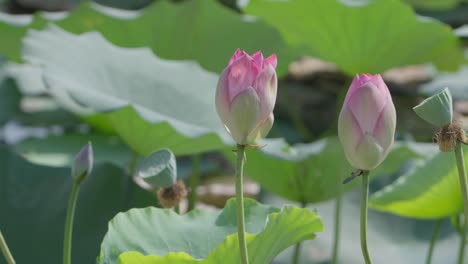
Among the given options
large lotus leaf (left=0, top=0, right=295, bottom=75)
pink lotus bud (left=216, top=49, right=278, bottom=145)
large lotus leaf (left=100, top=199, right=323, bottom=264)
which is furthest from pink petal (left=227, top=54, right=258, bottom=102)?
large lotus leaf (left=0, top=0, right=295, bottom=75)

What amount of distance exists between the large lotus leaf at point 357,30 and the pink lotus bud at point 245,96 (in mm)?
895

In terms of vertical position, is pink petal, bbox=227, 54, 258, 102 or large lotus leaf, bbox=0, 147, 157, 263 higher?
pink petal, bbox=227, 54, 258, 102

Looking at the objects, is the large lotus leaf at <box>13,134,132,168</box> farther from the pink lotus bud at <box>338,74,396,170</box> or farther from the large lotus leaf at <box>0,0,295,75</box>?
the pink lotus bud at <box>338,74,396,170</box>

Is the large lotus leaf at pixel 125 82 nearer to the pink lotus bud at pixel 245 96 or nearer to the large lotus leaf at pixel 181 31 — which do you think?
the large lotus leaf at pixel 181 31

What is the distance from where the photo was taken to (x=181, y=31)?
68.1 inches

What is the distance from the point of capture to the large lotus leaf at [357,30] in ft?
5.22

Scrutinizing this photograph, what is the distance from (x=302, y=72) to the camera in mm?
3027

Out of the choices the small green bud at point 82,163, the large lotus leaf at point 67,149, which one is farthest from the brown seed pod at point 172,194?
the large lotus leaf at point 67,149

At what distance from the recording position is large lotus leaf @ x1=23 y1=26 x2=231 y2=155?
4.02 ft

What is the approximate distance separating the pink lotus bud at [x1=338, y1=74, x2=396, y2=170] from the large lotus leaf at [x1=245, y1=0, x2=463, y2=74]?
2.95 ft

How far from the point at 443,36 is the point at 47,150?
0.86 m

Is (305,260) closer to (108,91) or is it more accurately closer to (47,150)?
(108,91)

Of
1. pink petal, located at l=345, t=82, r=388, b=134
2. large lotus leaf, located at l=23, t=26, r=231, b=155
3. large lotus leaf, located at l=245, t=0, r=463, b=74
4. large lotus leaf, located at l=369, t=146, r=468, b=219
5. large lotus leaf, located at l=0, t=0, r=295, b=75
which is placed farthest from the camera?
large lotus leaf, located at l=0, t=0, r=295, b=75

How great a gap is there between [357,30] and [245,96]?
3.16 ft
